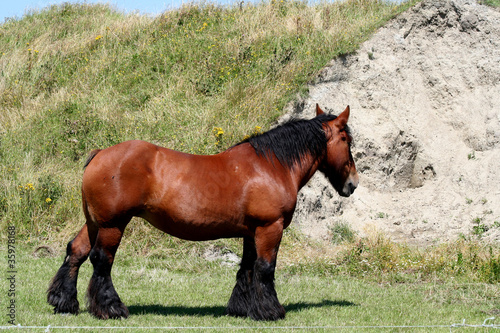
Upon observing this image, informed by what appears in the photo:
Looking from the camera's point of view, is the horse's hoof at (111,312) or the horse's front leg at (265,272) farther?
the horse's front leg at (265,272)

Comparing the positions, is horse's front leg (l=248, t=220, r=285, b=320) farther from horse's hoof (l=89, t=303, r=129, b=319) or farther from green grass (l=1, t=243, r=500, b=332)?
horse's hoof (l=89, t=303, r=129, b=319)

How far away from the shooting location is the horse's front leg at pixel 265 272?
19.0 feet

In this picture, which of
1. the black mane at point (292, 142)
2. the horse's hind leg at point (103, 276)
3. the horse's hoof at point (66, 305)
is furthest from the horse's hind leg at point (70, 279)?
the black mane at point (292, 142)

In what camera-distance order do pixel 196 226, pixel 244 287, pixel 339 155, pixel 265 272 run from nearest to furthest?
pixel 196 226 → pixel 265 272 → pixel 244 287 → pixel 339 155

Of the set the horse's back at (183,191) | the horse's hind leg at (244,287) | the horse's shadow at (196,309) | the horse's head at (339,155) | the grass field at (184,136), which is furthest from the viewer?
the grass field at (184,136)

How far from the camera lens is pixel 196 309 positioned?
654cm

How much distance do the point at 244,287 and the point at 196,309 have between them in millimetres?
784

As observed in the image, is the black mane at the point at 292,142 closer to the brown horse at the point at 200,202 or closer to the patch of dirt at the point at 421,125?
the brown horse at the point at 200,202

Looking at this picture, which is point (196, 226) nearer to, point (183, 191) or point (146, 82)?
point (183, 191)

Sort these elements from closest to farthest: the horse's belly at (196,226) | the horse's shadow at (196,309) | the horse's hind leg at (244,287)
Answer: the horse's belly at (196,226)
the horse's hind leg at (244,287)
the horse's shadow at (196,309)

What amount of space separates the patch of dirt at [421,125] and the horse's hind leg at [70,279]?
17.6ft

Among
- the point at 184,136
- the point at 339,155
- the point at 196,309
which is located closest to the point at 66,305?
the point at 196,309

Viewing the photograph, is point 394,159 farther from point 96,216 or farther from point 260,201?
point 96,216

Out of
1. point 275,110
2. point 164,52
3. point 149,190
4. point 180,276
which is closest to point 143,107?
point 164,52
